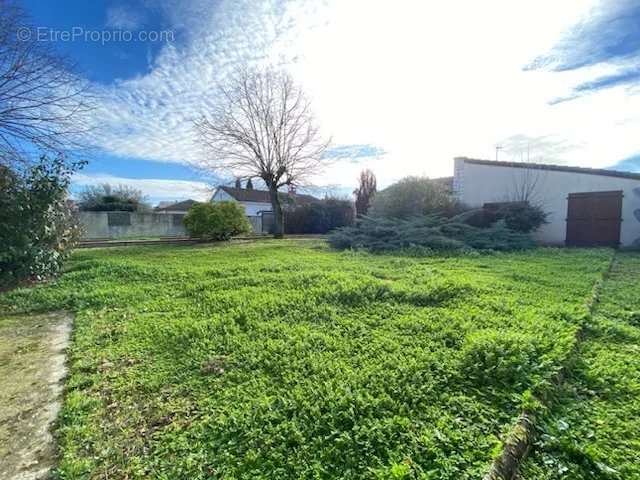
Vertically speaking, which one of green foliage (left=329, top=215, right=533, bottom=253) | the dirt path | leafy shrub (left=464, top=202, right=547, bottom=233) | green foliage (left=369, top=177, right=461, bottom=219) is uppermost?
green foliage (left=369, top=177, right=461, bottom=219)

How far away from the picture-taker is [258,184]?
16.7 meters

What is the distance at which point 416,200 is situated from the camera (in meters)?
12.7

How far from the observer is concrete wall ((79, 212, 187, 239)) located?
651 inches

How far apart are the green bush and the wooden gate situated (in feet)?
44.5

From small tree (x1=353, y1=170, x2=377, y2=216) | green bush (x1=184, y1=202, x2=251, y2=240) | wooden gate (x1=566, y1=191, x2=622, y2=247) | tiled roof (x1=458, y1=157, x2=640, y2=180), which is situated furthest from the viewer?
small tree (x1=353, y1=170, x2=377, y2=216)

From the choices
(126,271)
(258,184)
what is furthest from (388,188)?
(126,271)

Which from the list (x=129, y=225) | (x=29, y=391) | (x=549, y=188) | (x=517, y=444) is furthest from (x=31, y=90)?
(x=549, y=188)

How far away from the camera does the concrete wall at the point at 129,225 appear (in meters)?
16.5

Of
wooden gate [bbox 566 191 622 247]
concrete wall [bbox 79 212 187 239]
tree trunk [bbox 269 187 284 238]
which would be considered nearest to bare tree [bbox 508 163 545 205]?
wooden gate [bbox 566 191 622 247]

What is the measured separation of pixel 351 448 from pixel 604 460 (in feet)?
4.51

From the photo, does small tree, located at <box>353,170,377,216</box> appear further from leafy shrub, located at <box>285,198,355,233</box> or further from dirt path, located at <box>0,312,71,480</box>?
dirt path, located at <box>0,312,71,480</box>

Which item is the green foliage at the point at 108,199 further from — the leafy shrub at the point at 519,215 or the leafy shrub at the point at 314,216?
the leafy shrub at the point at 519,215

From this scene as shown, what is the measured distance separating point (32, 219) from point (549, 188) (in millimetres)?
16287

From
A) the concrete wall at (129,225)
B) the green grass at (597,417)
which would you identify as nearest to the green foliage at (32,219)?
the green grass at (597,417)
